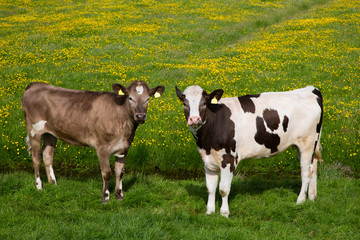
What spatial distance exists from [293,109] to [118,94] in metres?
4.10

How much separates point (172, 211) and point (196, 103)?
2.36 m

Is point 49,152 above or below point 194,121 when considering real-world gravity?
below

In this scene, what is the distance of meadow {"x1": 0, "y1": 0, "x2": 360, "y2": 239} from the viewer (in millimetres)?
7848

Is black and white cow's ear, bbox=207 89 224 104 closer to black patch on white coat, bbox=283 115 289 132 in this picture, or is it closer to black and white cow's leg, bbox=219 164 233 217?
black and white cow's leg, bbox=219 164 233 217

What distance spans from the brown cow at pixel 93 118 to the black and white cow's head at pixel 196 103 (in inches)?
41.8

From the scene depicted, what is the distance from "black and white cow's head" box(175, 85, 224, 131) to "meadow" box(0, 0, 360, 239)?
1.95m

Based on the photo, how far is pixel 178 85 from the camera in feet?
59.4

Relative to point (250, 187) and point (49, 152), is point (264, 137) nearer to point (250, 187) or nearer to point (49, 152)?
point (250, 187)

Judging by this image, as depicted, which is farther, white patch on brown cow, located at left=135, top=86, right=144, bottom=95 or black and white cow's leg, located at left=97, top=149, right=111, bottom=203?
black and white cow's leg, located at left=97, top=149, right=111, bottom=203

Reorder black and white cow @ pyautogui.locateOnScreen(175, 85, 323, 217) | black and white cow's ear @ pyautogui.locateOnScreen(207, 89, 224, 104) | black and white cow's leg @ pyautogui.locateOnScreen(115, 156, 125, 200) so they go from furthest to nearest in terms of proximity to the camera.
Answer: black and white cow's leg @ pyautogui.locateOnScreen(115, 156, 125, 200)
black and white cow @ pyautogui.locateOnScreen(175, 85, 323, 217)
black and white cow's ear @ pyautogui.locateOnScreen(207, 89, 224, 104)

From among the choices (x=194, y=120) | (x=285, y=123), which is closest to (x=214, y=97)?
(x=194, y=120)

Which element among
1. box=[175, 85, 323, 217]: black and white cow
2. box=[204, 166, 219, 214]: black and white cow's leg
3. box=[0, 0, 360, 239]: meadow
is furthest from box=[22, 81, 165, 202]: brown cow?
box=[204, 166, 219, 214]: black and white cow's leg

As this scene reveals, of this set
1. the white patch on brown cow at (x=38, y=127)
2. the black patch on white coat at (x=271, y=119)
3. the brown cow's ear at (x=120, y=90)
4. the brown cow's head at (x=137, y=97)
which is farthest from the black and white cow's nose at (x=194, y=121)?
the white patch on brown cow at (x=38, y=127)

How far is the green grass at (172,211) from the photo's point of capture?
6.91m
